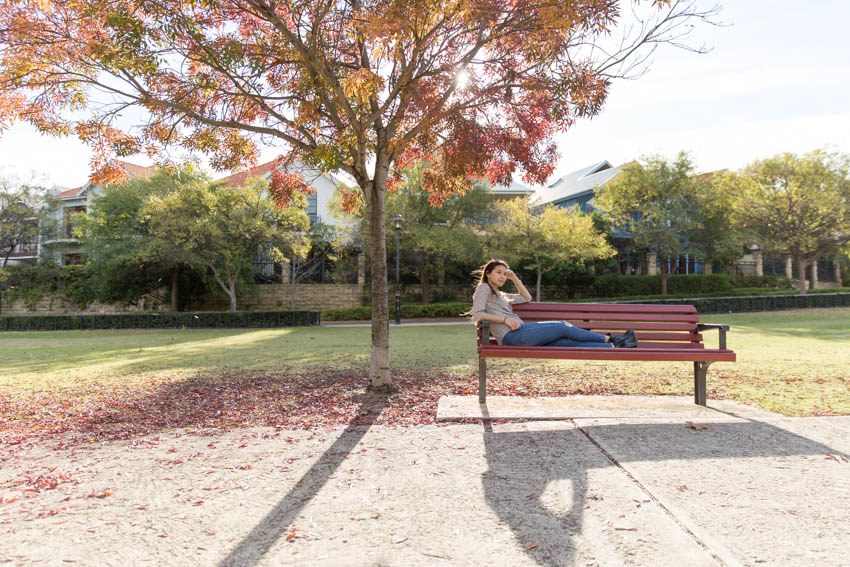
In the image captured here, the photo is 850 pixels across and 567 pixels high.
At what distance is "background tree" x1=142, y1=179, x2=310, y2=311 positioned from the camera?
20.6 m

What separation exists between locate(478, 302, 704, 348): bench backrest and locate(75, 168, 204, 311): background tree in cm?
2287

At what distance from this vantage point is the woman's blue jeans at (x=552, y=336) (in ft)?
15.7

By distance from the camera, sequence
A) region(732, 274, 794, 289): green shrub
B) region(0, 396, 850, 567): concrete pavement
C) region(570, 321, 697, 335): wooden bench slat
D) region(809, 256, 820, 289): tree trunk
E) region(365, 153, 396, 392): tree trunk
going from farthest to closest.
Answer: region(809, 256, 820, 289): tree trunk
region(732, 274, 794, 289): green shrub
region(365, 153, 396, 392): tree trunk
region(570, 321, 697, 335): wooden bench slat
region(0, 396, 850, 567): concrete pavement

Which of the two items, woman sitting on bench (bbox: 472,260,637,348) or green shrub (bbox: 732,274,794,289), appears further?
green shrub (bbox: 732,274,794,289)

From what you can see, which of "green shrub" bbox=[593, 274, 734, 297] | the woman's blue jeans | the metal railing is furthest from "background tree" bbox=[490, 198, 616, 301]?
the woman's blue jeans

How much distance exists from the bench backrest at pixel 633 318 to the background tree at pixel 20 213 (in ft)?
130

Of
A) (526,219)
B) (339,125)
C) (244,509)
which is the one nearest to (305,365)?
(339,125)

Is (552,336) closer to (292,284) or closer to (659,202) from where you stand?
(292,284)

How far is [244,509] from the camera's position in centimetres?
264

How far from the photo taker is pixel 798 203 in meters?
24.9

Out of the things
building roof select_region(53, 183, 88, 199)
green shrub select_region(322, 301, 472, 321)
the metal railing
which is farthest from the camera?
building roof select_region(53, 183, 88, 199)

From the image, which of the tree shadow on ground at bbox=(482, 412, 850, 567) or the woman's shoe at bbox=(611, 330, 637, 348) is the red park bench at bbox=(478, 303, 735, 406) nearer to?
the woman's shoe at bbox=(611, 330, 637, 348)

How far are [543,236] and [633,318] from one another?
19.6 meters

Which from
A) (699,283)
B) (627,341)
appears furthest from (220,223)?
(699,283)
